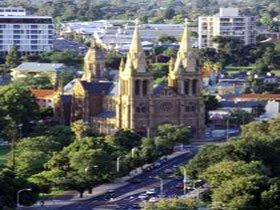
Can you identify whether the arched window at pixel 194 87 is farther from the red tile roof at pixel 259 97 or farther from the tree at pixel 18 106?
the red tile roof at pixel 259 97

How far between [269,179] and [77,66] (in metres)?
57.2

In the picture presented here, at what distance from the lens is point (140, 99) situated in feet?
203

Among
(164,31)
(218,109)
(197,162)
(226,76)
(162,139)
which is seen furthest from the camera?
(164,31)

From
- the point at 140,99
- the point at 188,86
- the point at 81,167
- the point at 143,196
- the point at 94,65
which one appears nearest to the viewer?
the point at 143,196

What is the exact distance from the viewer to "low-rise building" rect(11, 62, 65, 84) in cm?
8934

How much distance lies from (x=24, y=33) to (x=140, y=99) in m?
A: 49.8

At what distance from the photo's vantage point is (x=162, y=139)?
185 ft

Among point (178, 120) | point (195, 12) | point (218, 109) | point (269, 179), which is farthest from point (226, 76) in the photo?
point (195, 12)

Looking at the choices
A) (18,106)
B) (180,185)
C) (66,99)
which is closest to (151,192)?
→ (180,185)

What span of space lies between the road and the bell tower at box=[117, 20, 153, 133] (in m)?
8.37

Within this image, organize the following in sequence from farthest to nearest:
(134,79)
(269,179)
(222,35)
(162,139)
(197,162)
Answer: (222,35), (134,79), (162,139), (197,162), (269,179)

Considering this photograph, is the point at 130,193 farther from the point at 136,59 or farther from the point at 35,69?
the point at 35,69

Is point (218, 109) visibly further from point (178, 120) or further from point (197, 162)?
point (197, 162)

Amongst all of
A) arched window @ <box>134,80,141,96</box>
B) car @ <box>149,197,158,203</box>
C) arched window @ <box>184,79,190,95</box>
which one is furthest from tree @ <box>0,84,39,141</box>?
car @ <box>149,197,158,203</box>
